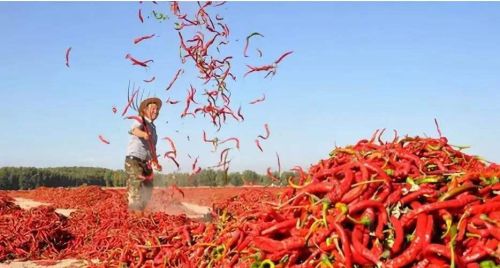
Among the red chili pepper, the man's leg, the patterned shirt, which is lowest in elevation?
the red chili pepper

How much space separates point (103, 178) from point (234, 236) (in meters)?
29.9

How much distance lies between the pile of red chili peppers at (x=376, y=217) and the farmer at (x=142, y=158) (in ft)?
12.6

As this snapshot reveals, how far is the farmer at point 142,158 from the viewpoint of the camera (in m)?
8.67

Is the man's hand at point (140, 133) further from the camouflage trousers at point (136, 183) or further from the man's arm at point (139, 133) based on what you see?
the camouflage trousers at point (136, 183)

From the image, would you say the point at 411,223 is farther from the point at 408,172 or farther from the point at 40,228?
the point at 40,228

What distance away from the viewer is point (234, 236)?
14.2 feet

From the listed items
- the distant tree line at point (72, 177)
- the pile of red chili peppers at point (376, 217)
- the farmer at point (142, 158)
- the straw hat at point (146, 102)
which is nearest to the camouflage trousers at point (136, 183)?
the farmer at point (142, 158)

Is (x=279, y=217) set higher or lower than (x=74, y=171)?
lower

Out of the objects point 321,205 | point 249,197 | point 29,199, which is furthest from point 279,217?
point 29,199

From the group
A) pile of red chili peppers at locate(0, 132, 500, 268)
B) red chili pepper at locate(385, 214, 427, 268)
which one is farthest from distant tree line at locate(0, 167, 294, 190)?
red chili pepper at locate(385, 214, 427, 268)

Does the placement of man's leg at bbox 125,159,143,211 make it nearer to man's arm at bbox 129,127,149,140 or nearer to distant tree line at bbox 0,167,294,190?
man's arm at bbox 129,127,149,140

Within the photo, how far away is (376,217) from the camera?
350 centimetres

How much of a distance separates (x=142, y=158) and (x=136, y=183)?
397 millimetres

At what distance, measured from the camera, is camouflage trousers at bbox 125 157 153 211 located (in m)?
8.67
